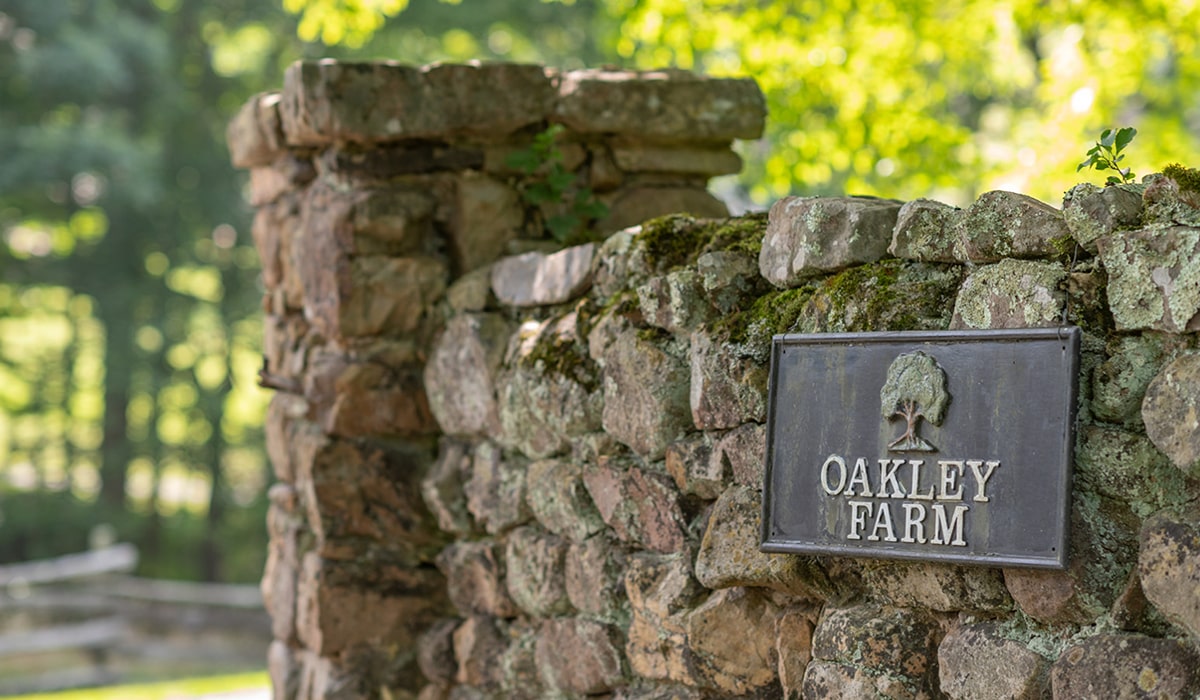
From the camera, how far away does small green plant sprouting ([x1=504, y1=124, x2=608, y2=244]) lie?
3.69 metres

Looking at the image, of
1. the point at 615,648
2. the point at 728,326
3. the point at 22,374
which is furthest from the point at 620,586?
the point at 22,374

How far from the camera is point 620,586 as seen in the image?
9.42 ft

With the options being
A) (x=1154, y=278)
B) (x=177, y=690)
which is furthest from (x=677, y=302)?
(x=177, y=690)

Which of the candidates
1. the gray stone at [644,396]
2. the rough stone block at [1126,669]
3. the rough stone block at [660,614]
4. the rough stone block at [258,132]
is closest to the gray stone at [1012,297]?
the rough stone block at [1126,669]

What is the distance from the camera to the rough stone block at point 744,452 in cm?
242

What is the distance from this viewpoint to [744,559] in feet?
7.90

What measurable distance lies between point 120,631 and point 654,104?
24.3ft

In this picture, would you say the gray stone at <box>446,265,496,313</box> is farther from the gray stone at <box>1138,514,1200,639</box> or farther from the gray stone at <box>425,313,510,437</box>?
the gray stone at <box>1138,514,1200,639</box>

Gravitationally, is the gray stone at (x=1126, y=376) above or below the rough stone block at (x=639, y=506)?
above

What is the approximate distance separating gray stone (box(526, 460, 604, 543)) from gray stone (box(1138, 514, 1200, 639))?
4.44 ft

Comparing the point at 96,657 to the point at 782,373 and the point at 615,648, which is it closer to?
the point at 615,648

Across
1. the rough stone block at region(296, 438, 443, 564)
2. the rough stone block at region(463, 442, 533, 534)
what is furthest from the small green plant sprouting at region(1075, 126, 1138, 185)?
the rough stone block at region(296, 438, 443, 564)

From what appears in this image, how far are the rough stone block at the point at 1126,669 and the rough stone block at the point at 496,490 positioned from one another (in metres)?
1.58

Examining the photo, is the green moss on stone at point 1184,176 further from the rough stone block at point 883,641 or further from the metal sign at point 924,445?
the rough stone block at point 883,641
